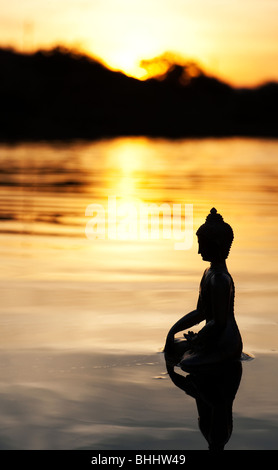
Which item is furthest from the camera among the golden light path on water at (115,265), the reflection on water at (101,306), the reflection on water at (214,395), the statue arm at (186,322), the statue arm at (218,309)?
the golden light path on water at (115,265)

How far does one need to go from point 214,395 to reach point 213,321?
0.97 meters

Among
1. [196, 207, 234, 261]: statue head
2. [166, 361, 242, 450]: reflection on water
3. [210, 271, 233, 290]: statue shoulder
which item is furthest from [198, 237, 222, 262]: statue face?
[166, 361, 242, 450]: reflection on water

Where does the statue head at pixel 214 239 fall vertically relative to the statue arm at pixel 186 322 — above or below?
above

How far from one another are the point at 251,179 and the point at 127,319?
20.0 metres

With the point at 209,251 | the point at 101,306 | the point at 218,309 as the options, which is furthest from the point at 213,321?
the point at 101,306

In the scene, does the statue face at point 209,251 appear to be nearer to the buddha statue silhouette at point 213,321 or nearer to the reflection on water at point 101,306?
the buddha statue silhouette at point 213,321

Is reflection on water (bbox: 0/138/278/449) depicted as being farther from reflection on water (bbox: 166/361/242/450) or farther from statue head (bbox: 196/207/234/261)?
statue head (bbox: 196/207/234/261)

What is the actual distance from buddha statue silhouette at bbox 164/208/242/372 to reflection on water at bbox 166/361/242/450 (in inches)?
4.7

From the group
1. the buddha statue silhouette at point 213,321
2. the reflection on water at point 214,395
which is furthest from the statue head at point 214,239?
the reflection on water at point 214,395

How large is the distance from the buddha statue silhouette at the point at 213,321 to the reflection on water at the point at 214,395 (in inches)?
4.7

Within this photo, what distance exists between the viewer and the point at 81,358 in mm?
8562

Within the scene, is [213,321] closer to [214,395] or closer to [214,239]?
[214,239]

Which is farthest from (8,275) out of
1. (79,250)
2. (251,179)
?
(251,179)

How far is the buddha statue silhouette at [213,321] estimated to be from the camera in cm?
839
